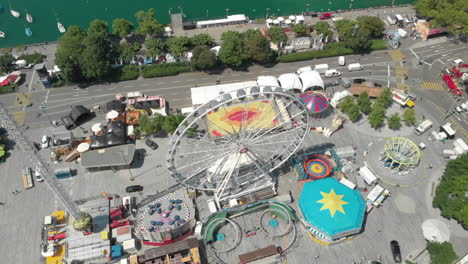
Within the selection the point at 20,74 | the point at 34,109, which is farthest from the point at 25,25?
the point at 34,109

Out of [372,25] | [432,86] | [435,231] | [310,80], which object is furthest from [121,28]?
[435,231]

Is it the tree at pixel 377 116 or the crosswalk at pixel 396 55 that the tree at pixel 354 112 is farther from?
the crosswalk at pixel 396 55

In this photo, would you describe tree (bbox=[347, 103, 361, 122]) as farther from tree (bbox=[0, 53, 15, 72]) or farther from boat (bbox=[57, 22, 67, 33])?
boat (bbox=[57, 22, 67, 33])

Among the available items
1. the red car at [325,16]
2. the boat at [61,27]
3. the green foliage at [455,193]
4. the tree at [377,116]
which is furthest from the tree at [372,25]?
the boat at [61,27]

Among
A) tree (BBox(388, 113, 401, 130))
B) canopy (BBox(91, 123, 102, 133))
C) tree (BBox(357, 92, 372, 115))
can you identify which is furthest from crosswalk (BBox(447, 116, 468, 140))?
canopy (BBox(91, 123, 102, 133))

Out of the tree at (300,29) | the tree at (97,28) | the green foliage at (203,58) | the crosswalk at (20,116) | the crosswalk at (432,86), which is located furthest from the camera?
the tree at (300,29)

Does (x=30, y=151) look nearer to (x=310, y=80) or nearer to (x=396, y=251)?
(x=396, y=251)
